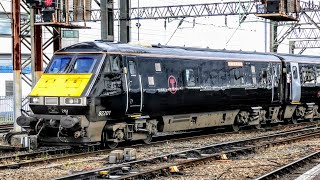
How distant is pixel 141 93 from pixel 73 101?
8.36 ft

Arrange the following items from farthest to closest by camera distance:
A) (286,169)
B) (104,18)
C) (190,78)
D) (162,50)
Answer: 1. (104,18)
2. (190,78)
3. (162,50)
4. (286,169)

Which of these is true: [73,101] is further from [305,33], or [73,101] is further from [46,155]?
[305,33]

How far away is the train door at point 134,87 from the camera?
57.4ft

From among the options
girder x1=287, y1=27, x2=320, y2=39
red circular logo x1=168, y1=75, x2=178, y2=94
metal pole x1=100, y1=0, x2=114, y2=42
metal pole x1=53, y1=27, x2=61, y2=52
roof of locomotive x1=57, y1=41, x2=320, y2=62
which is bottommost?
red circular logo x1=168, y1=75, x2=178, y2=94

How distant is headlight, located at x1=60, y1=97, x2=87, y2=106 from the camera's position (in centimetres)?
1598

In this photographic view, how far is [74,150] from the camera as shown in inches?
683

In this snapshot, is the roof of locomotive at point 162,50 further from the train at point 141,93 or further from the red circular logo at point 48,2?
the red circular logo at point 48,2

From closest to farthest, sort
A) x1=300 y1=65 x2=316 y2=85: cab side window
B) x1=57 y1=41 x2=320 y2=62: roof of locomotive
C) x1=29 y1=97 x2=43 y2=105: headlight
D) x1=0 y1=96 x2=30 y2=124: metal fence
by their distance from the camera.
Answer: x1=29 y1=97 x2=43 y2=105: headlight → x1=57 y1=41 x2=320 y2=62: roof of locomotive → x1=300 y1=65 x2=316 y2=85: cab side window → x1=0 y1=96 x2=30 y2=124: metal fence

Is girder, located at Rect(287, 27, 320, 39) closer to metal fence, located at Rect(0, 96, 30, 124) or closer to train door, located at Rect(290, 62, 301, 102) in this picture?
metal fence, located at Rect(0, 96, 30, 124)

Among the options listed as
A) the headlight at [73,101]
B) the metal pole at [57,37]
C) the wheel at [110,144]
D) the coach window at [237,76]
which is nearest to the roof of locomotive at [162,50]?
the coach window at [237,76]

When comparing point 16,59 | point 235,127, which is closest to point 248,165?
point 16,59

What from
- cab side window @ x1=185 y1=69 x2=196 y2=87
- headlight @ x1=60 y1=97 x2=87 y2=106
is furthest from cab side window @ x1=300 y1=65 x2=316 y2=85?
headlight @ x1=60 y1=97 x2=87 y2=106

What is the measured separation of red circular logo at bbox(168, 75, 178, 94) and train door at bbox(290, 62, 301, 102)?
886 cm

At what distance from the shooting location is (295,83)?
2719cm
